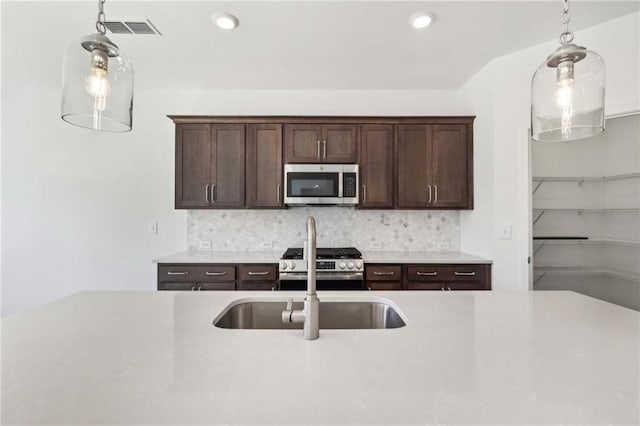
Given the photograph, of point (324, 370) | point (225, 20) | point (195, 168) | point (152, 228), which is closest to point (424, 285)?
point (324, 370)

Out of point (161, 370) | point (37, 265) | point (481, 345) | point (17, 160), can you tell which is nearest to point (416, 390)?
point (481, 345)

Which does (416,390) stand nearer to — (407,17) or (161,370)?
(161,370)

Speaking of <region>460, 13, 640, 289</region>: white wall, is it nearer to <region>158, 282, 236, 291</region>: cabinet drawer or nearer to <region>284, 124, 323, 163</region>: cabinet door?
<region>284, 124, 323, 163</region>: cabinet door

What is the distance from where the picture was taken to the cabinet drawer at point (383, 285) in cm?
266

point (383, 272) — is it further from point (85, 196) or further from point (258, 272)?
point (85, 196)

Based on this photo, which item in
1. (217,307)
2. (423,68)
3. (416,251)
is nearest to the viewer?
(217,307)

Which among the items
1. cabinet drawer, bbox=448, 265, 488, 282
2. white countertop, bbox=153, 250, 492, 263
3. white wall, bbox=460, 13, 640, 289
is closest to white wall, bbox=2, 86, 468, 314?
white countertop, bbox=153, 250, 492, 263

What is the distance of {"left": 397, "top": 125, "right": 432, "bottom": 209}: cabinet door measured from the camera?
9.67ft

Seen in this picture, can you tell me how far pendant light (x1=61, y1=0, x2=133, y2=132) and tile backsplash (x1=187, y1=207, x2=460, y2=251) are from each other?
214cm

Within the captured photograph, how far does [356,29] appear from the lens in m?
2.18

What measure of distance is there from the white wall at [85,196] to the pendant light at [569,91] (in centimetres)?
217

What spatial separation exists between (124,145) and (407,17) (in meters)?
3.03

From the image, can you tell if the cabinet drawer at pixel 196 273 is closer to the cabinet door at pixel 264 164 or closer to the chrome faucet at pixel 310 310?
the cabinet door at pixel 264 164

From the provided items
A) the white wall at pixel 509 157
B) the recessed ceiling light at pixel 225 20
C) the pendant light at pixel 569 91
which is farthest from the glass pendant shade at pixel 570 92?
the recessed ceiling light at pixel 225 20
